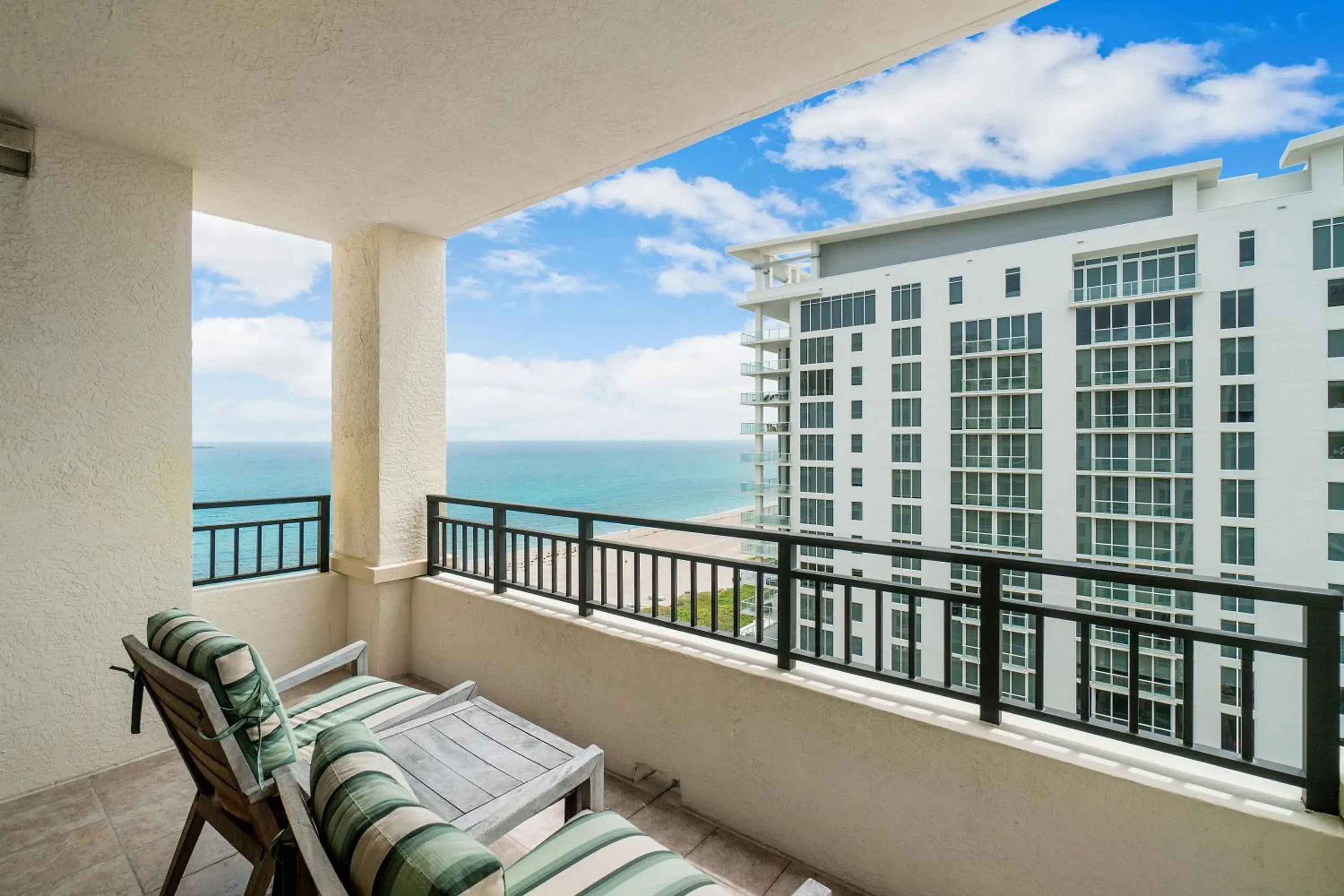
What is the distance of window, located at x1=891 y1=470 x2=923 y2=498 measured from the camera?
9.54 feet

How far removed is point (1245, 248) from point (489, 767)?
11.0 feet

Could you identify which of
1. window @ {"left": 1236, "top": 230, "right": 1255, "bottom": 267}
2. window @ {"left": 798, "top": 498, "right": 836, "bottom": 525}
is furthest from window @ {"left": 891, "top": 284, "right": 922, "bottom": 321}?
window @ {"left": 1236, "top": 230, "right": 1255, "bottom": 267}

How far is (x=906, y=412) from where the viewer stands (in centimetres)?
302

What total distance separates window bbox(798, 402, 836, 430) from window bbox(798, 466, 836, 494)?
24 centimetres

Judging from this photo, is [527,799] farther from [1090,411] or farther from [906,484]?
[1090,411]

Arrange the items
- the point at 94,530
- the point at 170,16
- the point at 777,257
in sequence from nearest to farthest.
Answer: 1. the point at 170,16
2. the point at 94,530
3. the point at 777,257

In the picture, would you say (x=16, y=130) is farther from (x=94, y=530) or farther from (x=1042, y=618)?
(x=1042, y=618)

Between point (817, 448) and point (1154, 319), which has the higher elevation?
point (1154, 319)

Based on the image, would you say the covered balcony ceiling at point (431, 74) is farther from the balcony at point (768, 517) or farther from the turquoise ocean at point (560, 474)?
the turquoise ocean at point (560, 474)

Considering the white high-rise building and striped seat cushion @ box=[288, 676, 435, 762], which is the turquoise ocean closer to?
the white high-rise building

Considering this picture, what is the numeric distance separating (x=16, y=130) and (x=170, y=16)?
121cm

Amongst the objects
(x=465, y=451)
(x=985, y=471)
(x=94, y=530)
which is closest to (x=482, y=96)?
(x=94, y=530)

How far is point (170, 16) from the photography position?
1717 mm

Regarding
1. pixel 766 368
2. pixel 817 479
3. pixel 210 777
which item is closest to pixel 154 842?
pixel 210 777
